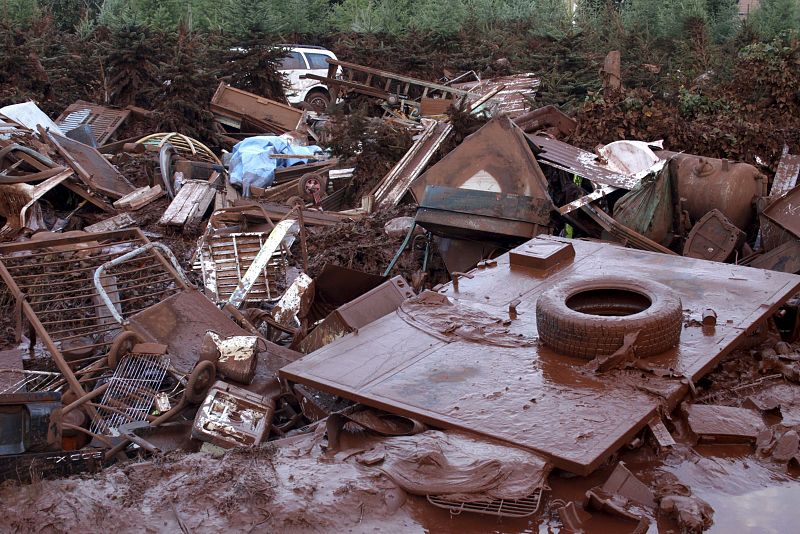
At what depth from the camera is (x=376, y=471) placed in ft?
12.1

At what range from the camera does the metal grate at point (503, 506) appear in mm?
3326

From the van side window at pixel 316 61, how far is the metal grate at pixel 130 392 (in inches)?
579

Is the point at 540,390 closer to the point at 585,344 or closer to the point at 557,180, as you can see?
the point at 585,344

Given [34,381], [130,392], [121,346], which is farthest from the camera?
[34,381]

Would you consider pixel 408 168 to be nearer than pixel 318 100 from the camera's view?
Yes

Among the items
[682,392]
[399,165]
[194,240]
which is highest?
[682,392]

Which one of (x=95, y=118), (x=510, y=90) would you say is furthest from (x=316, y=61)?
(x=510, y=90)

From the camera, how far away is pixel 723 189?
302 inches

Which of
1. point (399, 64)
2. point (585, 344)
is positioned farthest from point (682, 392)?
point (399, 64)

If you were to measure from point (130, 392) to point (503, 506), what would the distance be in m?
3.35

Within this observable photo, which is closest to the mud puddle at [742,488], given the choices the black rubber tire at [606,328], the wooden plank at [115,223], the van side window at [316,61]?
the black rubber tire at [606,328]

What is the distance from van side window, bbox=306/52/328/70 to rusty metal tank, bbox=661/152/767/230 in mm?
13202

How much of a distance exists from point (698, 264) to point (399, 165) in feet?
18.3

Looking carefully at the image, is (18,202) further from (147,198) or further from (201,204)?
(201,204)
